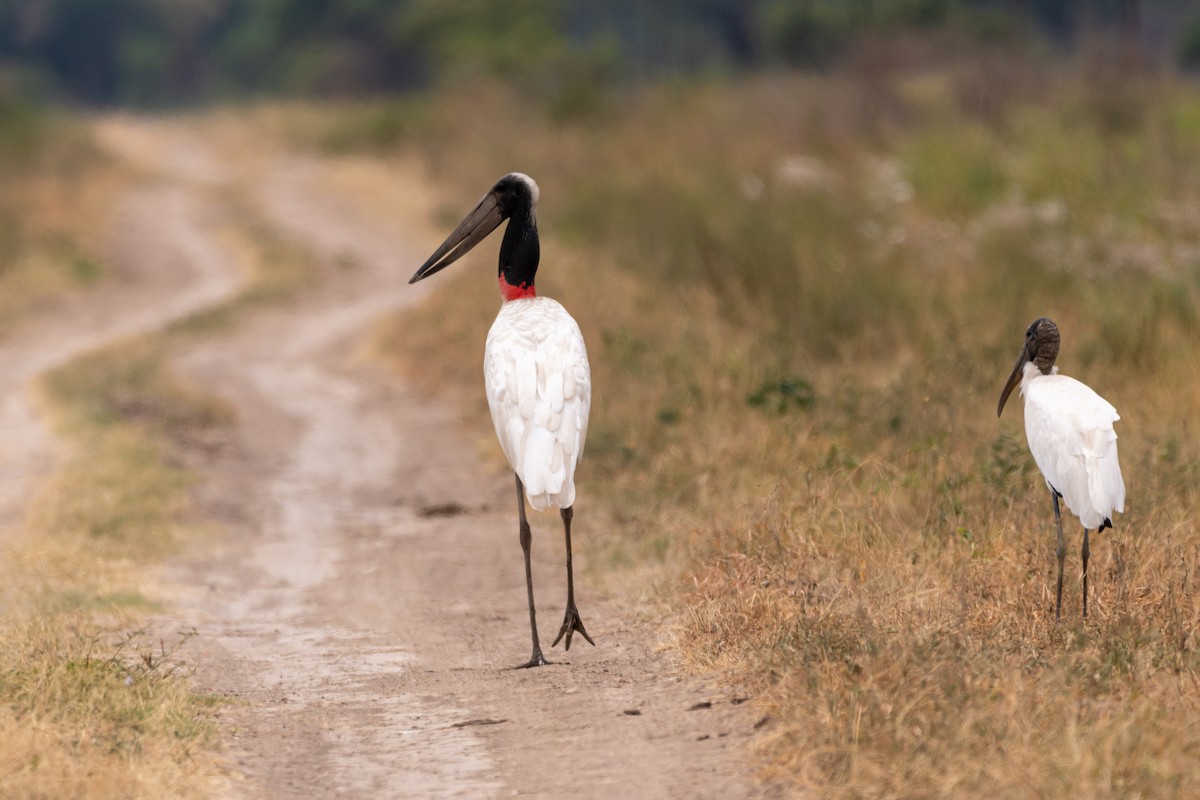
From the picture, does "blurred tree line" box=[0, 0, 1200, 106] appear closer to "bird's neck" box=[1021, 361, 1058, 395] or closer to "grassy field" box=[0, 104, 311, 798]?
"grassy field" box=[0, 104, 311, 798]

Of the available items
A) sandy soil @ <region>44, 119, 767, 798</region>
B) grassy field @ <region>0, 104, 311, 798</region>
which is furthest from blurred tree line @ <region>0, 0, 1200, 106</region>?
grassy field @ <region>0, 104, 311, 798</region>

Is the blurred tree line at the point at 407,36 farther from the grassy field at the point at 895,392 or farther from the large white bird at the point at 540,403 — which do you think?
the large white bird at the point at 540,403

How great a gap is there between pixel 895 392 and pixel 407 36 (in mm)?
38584

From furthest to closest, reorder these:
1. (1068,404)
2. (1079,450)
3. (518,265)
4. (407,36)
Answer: (407,36), (518,265), (1068,404), (1079,450)

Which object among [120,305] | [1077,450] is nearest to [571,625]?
[1077,450]

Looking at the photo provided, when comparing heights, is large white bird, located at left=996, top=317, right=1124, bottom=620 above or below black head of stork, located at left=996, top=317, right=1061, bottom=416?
below

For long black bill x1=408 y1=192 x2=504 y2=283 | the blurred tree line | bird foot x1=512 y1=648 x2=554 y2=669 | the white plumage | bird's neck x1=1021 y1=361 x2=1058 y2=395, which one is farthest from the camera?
the blurred tree line

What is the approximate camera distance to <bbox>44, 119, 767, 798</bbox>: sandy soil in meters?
4.60

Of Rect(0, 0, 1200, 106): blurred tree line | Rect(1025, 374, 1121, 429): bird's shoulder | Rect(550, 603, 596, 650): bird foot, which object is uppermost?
Rect(0, 0, 1200, 106): blurred tree line

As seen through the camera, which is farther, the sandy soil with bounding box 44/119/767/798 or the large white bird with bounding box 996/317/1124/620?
the large white bird with bounding box 996/317/1124/620

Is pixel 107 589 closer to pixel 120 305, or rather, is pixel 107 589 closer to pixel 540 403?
pixel 540 403

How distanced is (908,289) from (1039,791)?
7875mm

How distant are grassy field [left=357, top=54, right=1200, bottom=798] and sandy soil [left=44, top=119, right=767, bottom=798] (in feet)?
1.05

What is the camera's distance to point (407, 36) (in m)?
45.2
